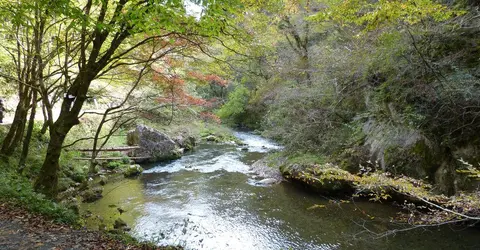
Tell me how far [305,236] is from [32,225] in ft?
18.1

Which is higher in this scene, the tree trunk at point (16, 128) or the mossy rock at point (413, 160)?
the tree trunk at point (16, 128)

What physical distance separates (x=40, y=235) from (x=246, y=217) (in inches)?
199

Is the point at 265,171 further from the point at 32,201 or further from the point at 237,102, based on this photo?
→ the point at 237,102

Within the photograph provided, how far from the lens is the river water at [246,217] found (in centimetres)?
655

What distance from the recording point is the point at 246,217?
8.15 metres

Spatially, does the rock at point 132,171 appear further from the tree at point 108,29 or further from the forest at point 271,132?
the tree at point 108,29

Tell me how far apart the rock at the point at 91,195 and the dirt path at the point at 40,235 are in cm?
392

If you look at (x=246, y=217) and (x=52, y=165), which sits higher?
(x=52, y=165)

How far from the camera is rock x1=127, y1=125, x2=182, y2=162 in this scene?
15062 millimetres

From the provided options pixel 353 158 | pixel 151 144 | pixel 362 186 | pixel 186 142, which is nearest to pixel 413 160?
pixel 353 158

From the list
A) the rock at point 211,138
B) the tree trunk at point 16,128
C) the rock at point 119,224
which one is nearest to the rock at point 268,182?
the rock at point 119,224

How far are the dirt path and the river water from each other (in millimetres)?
1696

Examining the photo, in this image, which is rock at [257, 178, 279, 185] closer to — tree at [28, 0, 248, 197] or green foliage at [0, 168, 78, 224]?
green foliage at [0, 168, 78, 224]

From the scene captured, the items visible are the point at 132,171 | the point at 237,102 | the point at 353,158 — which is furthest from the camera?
the point at 237,102
